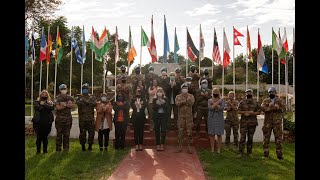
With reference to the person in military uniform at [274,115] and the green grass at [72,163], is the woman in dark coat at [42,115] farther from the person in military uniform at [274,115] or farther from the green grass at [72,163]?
the person in military uniform at [274,115]

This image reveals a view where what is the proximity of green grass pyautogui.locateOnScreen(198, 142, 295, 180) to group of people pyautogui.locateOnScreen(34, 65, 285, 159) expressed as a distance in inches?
13.9

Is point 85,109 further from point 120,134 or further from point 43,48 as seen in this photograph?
point 43,48

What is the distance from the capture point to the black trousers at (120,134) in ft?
34.9

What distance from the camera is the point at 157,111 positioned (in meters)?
10.4

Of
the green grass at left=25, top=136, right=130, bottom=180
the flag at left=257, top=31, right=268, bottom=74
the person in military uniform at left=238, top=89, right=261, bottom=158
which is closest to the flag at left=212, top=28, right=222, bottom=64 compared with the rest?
the flag at left=257, top=31, right=268, bottom=74

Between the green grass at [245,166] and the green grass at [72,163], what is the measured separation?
2489 millimetres

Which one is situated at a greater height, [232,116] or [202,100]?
[202,100]

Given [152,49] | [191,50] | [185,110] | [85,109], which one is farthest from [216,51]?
[85,109]

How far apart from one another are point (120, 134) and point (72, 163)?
2172mm

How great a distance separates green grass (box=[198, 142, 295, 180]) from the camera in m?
7.95

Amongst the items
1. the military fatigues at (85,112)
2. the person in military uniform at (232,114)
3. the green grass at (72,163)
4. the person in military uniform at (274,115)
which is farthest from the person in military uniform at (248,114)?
the military fatigues at (85,112)

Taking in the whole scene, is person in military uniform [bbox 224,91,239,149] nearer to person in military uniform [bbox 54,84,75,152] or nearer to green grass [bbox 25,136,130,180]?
green grass [bbox 25,136,130,180]
